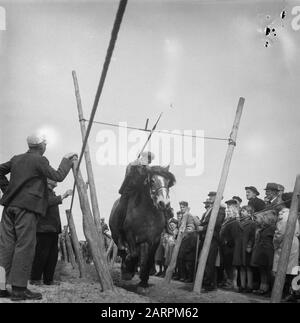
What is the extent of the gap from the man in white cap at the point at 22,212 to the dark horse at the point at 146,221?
107 inches

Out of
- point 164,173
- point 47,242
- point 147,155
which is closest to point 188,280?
point 147,155

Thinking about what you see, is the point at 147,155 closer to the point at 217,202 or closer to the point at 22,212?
the point at 217,202

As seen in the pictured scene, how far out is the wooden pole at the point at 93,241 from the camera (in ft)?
21.3

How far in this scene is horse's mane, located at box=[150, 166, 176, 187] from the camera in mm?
8578

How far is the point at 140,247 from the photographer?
8875 mm

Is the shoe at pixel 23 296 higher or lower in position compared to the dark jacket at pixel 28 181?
lower

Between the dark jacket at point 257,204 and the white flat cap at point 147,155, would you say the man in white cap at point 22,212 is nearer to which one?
the white flat cap at point 147,155

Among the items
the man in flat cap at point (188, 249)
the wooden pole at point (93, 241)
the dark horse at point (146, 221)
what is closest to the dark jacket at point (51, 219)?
the wooden pole at point (93, 241)

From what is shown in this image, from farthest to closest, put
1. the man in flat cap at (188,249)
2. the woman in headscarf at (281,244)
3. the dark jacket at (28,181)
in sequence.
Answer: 1. the man in flat cap at (188,249)
2. the woman in headscarf at (281,244)
3. the dark jacket at (28,181)

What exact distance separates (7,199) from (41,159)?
2.28 feet

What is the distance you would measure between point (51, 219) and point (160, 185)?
6.87 ft

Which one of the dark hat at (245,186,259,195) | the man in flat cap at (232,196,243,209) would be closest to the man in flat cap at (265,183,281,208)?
the dark hat at (245,186,259,195)
